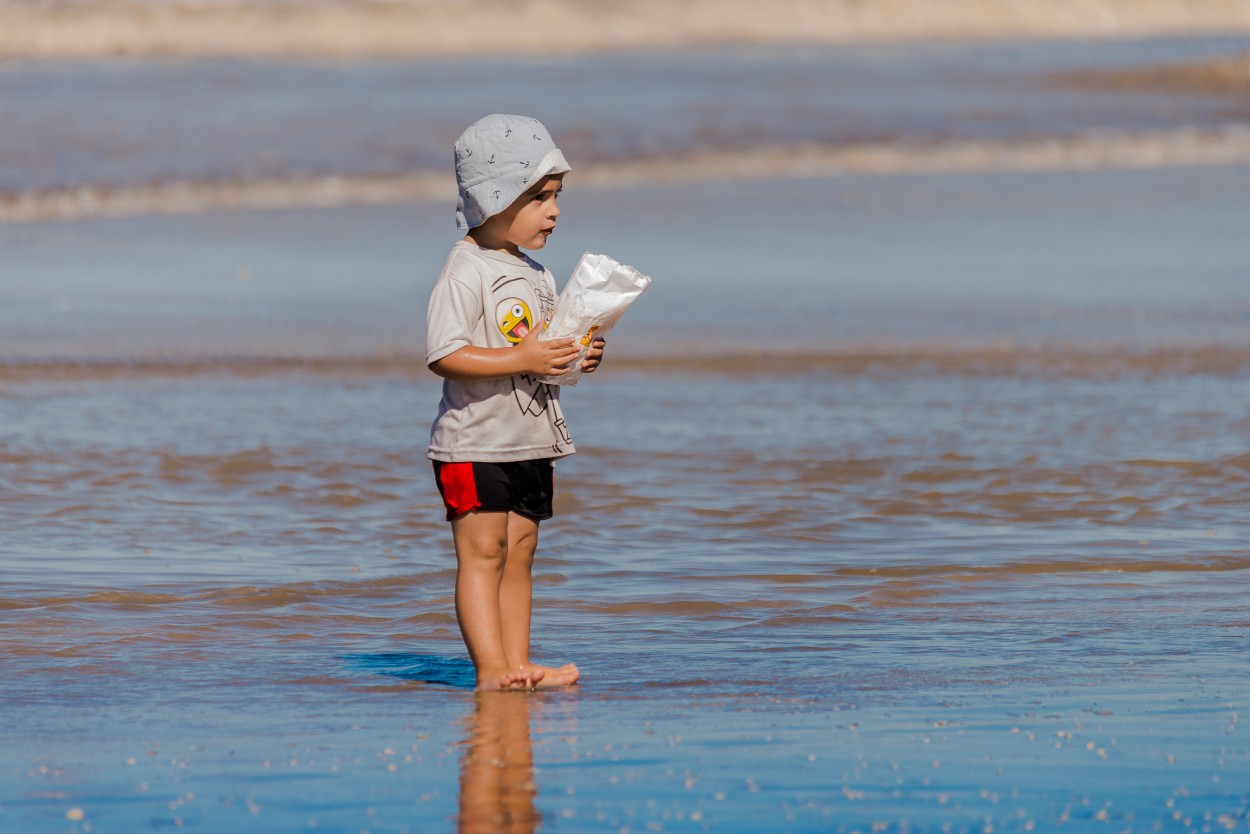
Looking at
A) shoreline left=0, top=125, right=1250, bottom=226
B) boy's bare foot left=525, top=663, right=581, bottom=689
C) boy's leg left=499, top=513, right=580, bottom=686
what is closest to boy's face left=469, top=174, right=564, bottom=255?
boy's leg left=499, top=513, right=580, bottom=686

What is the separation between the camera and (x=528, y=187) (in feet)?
13.2

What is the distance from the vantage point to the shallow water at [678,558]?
11.0 feet

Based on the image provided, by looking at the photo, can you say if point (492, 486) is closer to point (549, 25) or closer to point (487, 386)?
point (487, 386)

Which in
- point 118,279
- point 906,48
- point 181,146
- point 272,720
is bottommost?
point 272,720

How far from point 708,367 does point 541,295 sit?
15.3ft

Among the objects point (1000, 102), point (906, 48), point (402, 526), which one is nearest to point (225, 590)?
point (402, 526)

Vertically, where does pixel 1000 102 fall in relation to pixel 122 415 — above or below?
above

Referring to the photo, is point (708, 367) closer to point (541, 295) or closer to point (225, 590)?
point (225, 590)

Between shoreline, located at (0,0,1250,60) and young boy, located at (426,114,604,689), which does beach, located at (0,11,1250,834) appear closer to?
young boy, located at (426,114,604,689)

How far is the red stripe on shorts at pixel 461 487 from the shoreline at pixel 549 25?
27.8m

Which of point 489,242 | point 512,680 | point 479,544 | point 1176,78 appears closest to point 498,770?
point 512,680

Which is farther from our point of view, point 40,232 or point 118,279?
point 40,232

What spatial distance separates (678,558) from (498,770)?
2.12 m

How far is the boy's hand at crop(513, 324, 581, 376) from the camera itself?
153 inches
